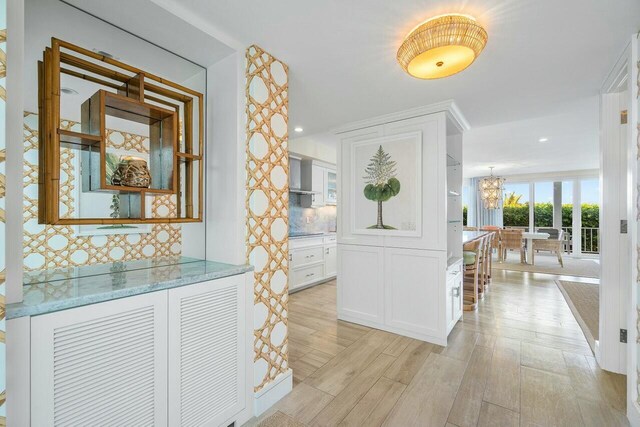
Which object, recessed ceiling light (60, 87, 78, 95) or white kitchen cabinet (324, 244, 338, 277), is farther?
Result: white kitchen cabinet (324, 244, 338, 277)

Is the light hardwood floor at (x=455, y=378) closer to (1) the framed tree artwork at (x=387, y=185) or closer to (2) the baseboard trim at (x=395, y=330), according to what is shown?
(2) the baseboard trim at (x=395, y=330)

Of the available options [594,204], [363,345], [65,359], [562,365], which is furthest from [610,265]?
[594,204]

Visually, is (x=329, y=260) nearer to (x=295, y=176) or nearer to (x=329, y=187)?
(x=329, y=187)

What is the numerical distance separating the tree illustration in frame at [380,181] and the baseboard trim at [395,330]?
108 cm

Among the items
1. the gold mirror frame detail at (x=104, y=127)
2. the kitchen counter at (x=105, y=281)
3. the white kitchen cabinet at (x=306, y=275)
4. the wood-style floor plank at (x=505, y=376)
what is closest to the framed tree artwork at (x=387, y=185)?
the wood-style floor plank at (x=505, y=376)

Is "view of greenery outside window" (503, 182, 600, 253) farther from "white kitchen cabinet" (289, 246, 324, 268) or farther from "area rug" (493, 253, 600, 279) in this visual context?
"white kitchen cabinet" (289, 246, 324, 268)

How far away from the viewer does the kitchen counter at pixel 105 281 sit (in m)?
1.05

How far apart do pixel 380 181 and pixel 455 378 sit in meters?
1.92

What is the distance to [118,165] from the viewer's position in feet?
4.95

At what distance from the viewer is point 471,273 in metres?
3.95

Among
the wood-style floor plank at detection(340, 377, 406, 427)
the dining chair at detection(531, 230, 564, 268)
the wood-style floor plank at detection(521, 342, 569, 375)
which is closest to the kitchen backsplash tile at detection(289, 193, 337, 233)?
the wood-style floor plank at detection(340, 377, 406, 427)

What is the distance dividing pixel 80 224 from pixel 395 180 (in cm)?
261

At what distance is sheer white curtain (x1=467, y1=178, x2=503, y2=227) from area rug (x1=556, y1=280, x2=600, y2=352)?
443cm

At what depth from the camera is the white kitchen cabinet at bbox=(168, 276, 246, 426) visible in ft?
4.57
